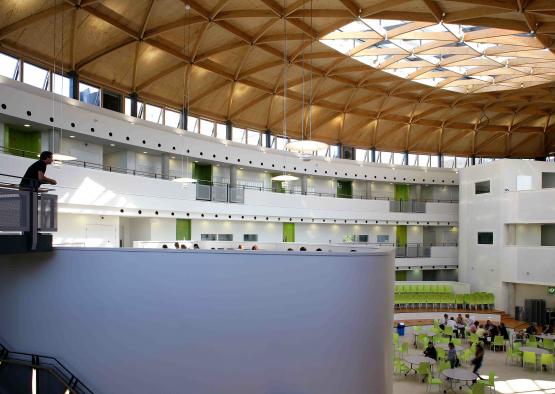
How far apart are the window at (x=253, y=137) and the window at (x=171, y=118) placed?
6760mm

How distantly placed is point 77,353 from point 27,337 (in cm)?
173

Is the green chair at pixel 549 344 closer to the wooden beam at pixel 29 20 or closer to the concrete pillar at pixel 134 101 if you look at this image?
the concrete pillar at pixel 134 101

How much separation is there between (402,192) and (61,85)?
1244 inches

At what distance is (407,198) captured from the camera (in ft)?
143

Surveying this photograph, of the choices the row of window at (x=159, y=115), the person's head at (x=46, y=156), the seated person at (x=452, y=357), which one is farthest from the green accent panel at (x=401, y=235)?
the person's head at (x=46, y=156)

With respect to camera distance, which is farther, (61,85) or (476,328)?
(476,328)

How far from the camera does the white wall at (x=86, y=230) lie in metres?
21.3

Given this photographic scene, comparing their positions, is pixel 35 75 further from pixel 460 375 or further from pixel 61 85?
pixel 460 375

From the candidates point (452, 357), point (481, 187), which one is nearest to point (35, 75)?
point (452, 357)

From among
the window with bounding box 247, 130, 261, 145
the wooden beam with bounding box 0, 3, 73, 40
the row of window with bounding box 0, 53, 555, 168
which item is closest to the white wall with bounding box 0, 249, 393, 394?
the row of window with bounding box 0, 53, 555, 168

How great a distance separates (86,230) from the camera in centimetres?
2264

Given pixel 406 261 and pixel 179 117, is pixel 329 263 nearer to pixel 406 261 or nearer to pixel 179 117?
pixel 179 117

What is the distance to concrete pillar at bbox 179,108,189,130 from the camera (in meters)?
30.0

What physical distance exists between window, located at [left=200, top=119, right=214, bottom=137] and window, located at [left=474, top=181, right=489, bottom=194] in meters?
21.7
